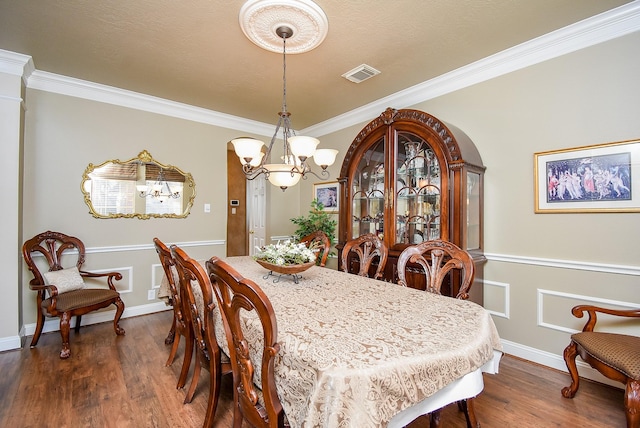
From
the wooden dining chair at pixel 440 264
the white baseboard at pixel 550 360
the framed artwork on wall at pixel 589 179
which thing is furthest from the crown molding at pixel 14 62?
the white baseboard at pixel 550 360

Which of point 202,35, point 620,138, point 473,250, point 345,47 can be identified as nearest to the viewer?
→ point 620,138

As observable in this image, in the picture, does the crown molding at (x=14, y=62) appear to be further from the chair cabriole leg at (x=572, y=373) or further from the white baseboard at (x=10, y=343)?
the chair cabriole leg at (x=572, y=373)

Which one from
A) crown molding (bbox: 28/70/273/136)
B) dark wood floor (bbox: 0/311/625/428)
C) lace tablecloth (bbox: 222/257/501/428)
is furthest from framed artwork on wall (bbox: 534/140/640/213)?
crown molding (bbox: 28/70/273/136)

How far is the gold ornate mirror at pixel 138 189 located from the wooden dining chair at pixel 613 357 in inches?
162

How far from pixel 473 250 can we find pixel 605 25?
6.18ft

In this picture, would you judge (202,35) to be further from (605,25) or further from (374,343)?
(605,25)

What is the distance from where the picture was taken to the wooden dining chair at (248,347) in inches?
39.3

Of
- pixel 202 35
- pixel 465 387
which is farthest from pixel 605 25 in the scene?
pixel 202 35

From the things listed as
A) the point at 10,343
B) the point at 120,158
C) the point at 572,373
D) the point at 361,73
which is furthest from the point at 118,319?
the point at 572,373

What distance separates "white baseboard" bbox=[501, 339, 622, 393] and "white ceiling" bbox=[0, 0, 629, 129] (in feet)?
8.12

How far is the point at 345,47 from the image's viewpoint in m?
2.49

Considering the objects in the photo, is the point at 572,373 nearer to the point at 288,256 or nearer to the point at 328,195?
the point at 288,256

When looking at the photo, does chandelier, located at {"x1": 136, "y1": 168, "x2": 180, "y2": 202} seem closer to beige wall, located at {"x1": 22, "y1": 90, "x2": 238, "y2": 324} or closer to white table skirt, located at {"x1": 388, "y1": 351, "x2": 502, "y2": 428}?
beige wall, located at {"x1": 22, "y1": 90, "x2": 238, "y2": 324}

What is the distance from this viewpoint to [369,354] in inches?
40.6
